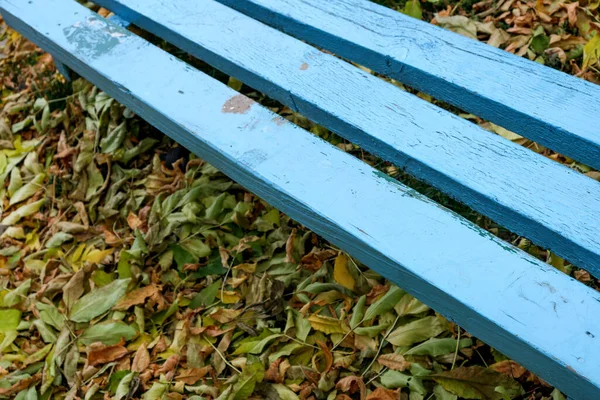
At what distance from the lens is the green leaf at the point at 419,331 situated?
1465 mm

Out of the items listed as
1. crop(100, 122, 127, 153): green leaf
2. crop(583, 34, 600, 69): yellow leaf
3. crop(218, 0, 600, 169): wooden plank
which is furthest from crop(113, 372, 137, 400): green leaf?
crop(583, 34, 600, 69): yellow leaf

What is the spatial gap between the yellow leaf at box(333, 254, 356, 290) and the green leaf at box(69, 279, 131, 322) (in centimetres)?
56

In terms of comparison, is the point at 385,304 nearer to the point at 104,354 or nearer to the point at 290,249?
the point at 290,249

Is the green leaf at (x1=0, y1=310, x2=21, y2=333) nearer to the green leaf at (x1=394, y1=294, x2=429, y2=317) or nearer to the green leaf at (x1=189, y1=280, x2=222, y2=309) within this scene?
the green leaf at (x1=189, y1=280, x2=222, y2=309)

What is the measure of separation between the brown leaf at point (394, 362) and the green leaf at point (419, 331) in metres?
0.04

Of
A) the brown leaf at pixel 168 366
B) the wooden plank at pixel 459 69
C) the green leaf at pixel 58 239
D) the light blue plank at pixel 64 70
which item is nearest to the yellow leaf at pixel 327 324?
the brown leaf at pixel 168 366

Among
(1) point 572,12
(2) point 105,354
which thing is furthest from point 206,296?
(1) point 572,12

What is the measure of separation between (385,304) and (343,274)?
0.14 m

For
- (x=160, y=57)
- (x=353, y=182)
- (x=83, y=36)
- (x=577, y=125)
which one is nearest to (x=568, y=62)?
(x=577, y=125)

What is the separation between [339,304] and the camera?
1.60m

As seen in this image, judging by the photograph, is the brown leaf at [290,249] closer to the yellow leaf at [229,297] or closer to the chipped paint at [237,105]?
the yellow leaf at [229,297]

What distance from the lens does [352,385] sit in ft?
4.69

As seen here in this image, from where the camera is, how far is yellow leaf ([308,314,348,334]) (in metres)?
1.53

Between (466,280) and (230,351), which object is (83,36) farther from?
(466,280)
